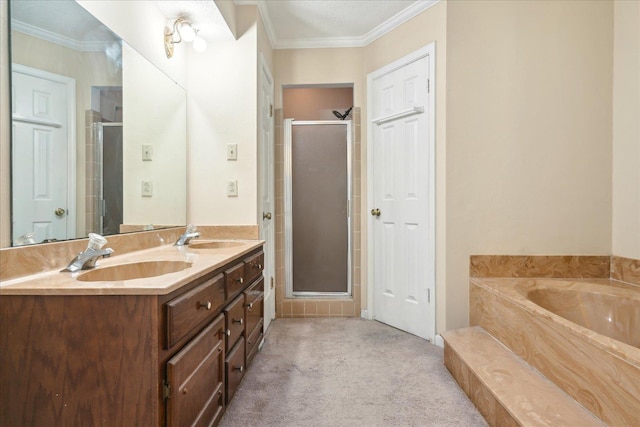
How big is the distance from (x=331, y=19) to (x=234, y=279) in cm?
223

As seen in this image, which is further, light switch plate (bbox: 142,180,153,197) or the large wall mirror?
light switch plate (bbox: 142,180,153,197)

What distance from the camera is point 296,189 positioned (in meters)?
3.39

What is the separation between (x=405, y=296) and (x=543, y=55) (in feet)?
6.48

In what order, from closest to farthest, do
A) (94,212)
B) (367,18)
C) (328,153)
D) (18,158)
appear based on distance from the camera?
(18,158)
(94,212)
(367,18)
(328,153)

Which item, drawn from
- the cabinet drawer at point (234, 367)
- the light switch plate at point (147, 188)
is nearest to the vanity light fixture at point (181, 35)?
the light switch plate at point (147, 188)

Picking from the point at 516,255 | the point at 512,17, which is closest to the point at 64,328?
the point at 516,255

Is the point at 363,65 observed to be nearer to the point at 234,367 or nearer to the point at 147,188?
the point at 147,188

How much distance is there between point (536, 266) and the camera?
232 centimetres

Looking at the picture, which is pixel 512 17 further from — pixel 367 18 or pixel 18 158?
pixel 18 158

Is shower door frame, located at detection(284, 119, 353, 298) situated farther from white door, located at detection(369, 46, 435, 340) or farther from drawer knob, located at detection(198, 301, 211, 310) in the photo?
drawer knob, located at detection(198, 301, 211, 310)

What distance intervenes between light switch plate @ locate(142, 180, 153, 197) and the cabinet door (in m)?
0.88

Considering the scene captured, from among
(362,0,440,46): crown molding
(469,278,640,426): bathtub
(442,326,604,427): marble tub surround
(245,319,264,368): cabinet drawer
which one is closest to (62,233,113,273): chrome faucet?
(245,319,264,368): cabinet drawer

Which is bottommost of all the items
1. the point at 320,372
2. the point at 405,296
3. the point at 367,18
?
the point at 320,372

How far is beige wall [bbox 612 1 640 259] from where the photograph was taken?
2109mm
